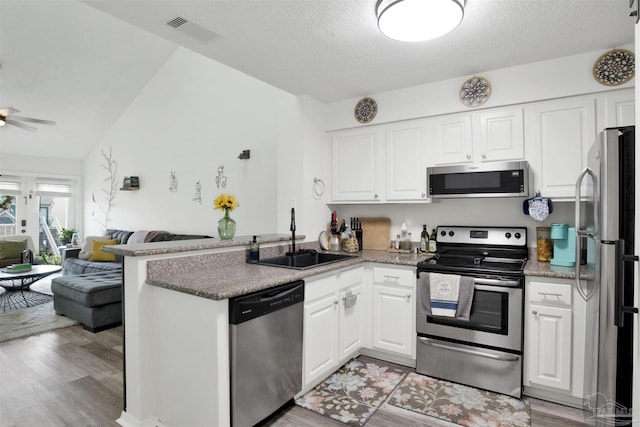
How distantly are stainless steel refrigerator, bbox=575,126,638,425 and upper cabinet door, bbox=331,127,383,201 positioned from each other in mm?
1830

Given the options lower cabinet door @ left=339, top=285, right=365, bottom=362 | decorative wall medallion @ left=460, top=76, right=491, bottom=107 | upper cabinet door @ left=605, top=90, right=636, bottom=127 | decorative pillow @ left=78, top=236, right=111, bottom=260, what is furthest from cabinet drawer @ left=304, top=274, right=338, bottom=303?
decorative pillow @ left=78, top=236, right=111, bottom=260

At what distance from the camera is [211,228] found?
4977 mm

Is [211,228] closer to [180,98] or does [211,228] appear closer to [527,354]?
[180,98]

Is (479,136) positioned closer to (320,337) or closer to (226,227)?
(320,337)

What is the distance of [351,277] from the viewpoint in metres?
2.79

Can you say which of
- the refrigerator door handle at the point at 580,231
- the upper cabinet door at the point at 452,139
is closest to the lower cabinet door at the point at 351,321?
the upper cabinet door at the point at 452,139

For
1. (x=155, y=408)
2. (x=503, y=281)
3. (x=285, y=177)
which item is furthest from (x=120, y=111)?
(x=503, y=281)

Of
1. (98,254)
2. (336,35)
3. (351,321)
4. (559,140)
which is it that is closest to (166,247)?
(351,321)

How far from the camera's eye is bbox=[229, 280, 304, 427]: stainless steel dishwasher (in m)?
1.78

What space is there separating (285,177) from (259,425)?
Result: 2.11 meters

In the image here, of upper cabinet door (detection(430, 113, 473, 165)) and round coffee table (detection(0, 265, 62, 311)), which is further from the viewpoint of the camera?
round coffee table (detection(0, 265, 62, 311))

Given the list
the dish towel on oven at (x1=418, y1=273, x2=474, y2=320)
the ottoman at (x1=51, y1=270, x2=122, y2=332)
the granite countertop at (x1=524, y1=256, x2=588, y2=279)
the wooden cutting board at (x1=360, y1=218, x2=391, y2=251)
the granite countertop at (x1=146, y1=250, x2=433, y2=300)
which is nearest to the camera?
the granite countertop at (x1=146, y1=250, x2=433, y2=300)

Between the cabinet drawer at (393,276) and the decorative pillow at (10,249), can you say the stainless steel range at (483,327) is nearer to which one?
the cabinet drawer at (393,276)

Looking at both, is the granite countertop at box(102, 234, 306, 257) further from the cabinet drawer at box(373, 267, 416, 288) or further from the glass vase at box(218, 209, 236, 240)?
the cabinet drawer at box(373, 267, 416, 288)
